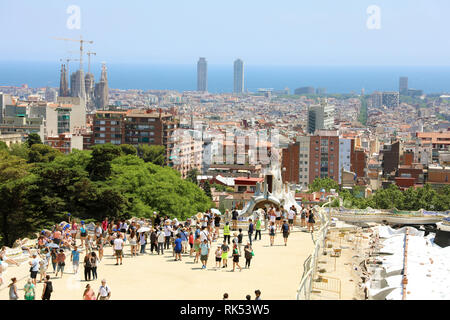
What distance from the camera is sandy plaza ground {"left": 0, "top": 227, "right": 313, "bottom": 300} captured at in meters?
15.5

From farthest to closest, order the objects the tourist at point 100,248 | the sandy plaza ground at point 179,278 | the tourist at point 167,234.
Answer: the tourist at point 167,234
the tourist at point 100,248
the sandy plaza ground at point 179,278

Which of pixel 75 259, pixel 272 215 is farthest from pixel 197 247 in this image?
pixel 272 215

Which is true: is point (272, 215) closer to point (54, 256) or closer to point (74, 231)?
point (74, 231)

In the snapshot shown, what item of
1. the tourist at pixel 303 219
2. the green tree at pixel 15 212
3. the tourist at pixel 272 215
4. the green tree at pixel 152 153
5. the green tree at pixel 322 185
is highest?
the tourist at pixel 272 215

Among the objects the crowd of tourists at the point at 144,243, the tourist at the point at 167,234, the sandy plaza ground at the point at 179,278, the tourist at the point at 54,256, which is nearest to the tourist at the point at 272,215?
the crowd of tourists at the point at 144,243

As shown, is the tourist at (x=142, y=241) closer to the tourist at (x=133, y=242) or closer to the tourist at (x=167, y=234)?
the tourist at (x=133, y=242)

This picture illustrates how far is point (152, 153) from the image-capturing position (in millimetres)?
87938

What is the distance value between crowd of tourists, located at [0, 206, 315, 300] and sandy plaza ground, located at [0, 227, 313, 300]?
200 millimetres

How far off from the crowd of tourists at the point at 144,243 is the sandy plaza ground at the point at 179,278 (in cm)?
20

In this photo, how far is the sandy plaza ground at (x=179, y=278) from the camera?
15547mm

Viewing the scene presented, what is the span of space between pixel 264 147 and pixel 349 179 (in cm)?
2683

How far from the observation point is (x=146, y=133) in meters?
100

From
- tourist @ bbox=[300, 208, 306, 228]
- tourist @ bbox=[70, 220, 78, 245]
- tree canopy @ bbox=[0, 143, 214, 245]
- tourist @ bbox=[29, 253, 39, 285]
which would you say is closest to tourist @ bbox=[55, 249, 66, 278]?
tourist @ bbox=[29, 253, 39, 285]

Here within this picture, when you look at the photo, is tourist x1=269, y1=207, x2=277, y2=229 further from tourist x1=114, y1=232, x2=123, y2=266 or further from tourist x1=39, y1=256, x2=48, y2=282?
tourist x1=39, y1=256, x2=48, y2=282
